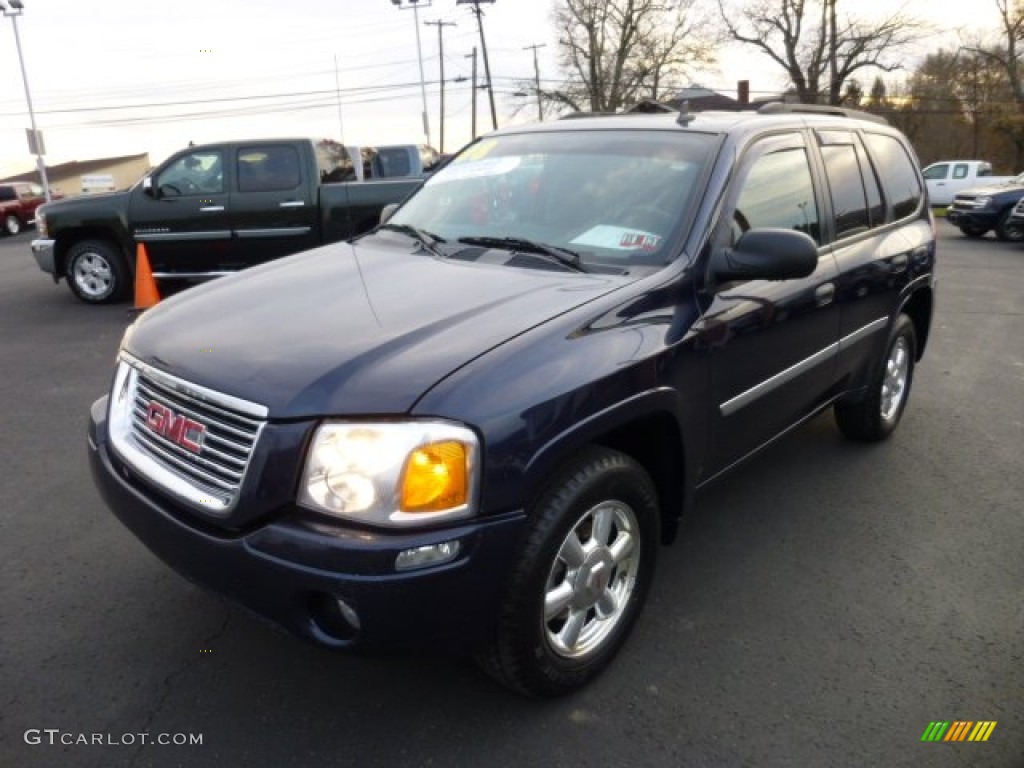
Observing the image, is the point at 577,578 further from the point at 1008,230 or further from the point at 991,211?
the point at 991,211

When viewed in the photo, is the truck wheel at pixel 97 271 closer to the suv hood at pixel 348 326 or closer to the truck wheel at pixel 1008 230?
the suv hood at pixel 348 326

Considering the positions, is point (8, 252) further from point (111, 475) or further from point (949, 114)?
point (949, 114)

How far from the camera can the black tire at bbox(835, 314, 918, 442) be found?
439 centimetres

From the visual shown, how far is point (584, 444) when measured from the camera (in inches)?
89.9

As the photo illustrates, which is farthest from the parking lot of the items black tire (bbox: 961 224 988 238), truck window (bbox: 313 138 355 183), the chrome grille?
black tire (bbox: 961 224 988 238)

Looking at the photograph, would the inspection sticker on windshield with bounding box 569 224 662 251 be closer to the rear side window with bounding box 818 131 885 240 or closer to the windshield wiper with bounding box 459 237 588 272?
the windshield wiper with bounding box 459 237 588 272

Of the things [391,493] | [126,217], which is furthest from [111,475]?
[126,217]

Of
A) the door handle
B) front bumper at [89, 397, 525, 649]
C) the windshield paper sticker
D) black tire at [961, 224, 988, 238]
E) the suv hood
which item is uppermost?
the windshield paper sticker

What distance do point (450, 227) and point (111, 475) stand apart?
5.44 feet

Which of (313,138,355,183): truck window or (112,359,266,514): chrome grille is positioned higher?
(313,138,355,183): truck window

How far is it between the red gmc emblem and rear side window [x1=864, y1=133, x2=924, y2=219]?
3.71 meters

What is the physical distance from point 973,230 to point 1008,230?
1.29 meters

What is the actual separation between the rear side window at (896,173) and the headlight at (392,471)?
3358mm

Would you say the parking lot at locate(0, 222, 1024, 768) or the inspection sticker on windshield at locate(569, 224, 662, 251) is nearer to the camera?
the parking lot at locate(0, 222, 1024, 768)
